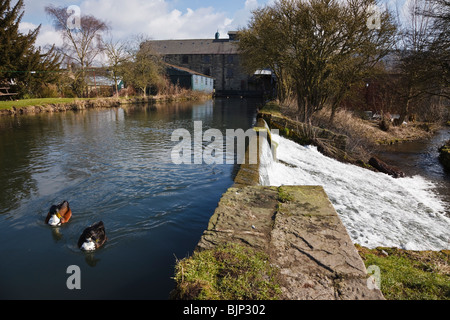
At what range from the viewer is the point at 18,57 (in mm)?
26094

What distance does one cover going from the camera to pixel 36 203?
612 cm

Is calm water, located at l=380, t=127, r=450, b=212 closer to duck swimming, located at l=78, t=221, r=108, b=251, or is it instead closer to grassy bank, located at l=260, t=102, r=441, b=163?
grassy bank, located at l=260, t=102, r=441, b=163

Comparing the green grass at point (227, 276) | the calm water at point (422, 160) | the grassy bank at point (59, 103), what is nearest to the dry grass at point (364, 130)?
the calm water at point (422, 160)

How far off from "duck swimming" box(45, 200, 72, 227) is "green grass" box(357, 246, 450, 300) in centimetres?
490

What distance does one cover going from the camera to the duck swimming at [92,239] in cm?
431

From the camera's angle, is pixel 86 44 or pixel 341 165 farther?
pixel 86 44

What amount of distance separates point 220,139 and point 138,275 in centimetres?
1013

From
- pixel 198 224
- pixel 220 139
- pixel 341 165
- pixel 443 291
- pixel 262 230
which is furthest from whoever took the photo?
pixel 220 139
